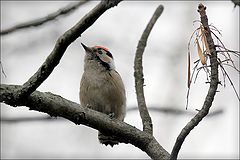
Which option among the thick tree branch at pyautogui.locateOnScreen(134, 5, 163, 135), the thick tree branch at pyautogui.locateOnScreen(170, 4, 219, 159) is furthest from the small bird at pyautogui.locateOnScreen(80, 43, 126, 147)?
the thick tree branch at pyautogui.locateOnScreen(170, 4, 219, 159)

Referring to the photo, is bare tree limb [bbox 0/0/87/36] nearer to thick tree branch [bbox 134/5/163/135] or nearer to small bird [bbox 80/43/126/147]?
thick tree branch [bbox 134/5/163/135]

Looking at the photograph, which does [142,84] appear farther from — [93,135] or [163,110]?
[93,135]

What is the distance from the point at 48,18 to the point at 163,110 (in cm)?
131

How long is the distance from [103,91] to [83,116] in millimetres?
2305

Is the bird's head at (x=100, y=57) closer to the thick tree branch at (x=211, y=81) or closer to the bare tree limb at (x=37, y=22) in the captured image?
the bare tree limb at (x=37, y=22)

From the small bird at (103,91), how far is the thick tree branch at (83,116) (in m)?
1.89

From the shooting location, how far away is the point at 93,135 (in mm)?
11094

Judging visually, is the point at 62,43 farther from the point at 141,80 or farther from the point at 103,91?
the point at 103,91

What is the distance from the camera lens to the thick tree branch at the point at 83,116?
2825mm

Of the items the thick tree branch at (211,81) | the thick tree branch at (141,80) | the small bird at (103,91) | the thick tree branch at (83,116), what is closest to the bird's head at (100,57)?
the small bird at (103,91)

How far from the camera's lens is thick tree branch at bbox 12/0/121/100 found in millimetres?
2445

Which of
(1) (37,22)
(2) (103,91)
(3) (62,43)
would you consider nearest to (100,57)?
(2) (103,91)

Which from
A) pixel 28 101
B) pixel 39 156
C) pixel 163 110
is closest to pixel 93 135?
pixel 39 156

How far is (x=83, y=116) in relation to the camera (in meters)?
3.09
